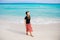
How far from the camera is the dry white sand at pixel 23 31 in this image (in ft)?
4.76

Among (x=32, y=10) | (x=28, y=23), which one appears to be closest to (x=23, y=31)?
(x=28, y=23)

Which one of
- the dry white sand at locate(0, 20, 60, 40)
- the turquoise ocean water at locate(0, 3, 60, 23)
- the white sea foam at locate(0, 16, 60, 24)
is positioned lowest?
the dry white sand at locate(0, 20, 60, 40)

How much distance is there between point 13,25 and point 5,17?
0.15m

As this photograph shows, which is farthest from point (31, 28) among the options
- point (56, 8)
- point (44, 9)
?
point (56, 8)

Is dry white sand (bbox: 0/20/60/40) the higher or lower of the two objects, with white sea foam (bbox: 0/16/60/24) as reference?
lower

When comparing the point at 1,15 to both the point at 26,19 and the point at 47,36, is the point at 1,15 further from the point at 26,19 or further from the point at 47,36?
the point at 47,36

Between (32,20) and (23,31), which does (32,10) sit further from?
(23,31)

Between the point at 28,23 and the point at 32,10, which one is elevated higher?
the point at 32,10

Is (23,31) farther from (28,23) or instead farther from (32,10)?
(32,10)

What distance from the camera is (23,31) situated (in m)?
1.46

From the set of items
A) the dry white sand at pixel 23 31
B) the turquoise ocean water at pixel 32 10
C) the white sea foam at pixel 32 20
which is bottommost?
the dry white sand at pixel 23 31

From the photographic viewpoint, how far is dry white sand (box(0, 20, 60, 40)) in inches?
57.1

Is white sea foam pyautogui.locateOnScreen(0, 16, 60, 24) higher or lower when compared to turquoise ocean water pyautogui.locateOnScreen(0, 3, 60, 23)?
lower

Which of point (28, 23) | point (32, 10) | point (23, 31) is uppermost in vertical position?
point (32, 10)
